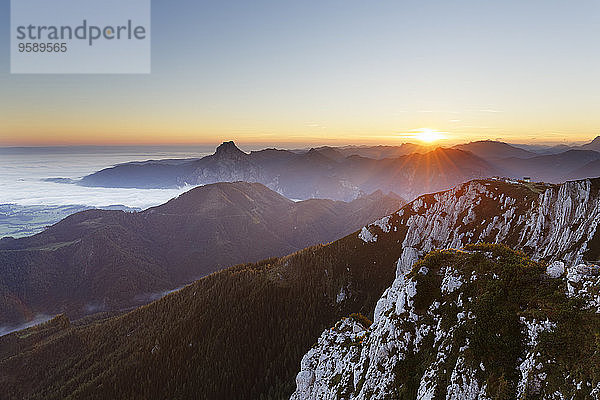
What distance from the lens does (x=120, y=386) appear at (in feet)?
517

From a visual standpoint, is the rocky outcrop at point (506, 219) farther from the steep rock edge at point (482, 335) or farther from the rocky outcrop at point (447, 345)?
the steep rock edge at point (482, 335)

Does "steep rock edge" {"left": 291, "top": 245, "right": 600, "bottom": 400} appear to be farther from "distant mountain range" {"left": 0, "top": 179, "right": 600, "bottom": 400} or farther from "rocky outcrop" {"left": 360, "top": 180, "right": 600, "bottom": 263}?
"rocky outcrop" {"left": 360, "top": 180, "right": 600, "bottom": 263}

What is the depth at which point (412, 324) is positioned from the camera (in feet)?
129

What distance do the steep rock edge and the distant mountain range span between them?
0.42 feet

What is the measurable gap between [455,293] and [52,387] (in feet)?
824

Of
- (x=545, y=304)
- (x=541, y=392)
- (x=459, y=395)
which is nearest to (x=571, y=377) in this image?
(x=541, y=392)

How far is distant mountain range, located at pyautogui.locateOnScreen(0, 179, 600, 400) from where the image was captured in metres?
28.2

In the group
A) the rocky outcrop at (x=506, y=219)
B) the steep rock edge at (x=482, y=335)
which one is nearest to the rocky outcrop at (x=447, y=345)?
the steep rock edge at (x=482, y=335)

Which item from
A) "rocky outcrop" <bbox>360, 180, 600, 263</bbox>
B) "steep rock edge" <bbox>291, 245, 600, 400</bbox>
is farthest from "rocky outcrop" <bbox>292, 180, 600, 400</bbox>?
"rocky outcrop" <bbox>360, 180, 600, 263</bbox>

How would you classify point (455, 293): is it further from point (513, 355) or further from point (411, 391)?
point (411, 391)

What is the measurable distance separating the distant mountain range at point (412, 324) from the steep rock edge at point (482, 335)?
13cm

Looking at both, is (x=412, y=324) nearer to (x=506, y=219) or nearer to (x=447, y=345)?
(x=447, y=345)

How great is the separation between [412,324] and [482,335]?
9410 mm

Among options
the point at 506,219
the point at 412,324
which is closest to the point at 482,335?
the point at 412,324
